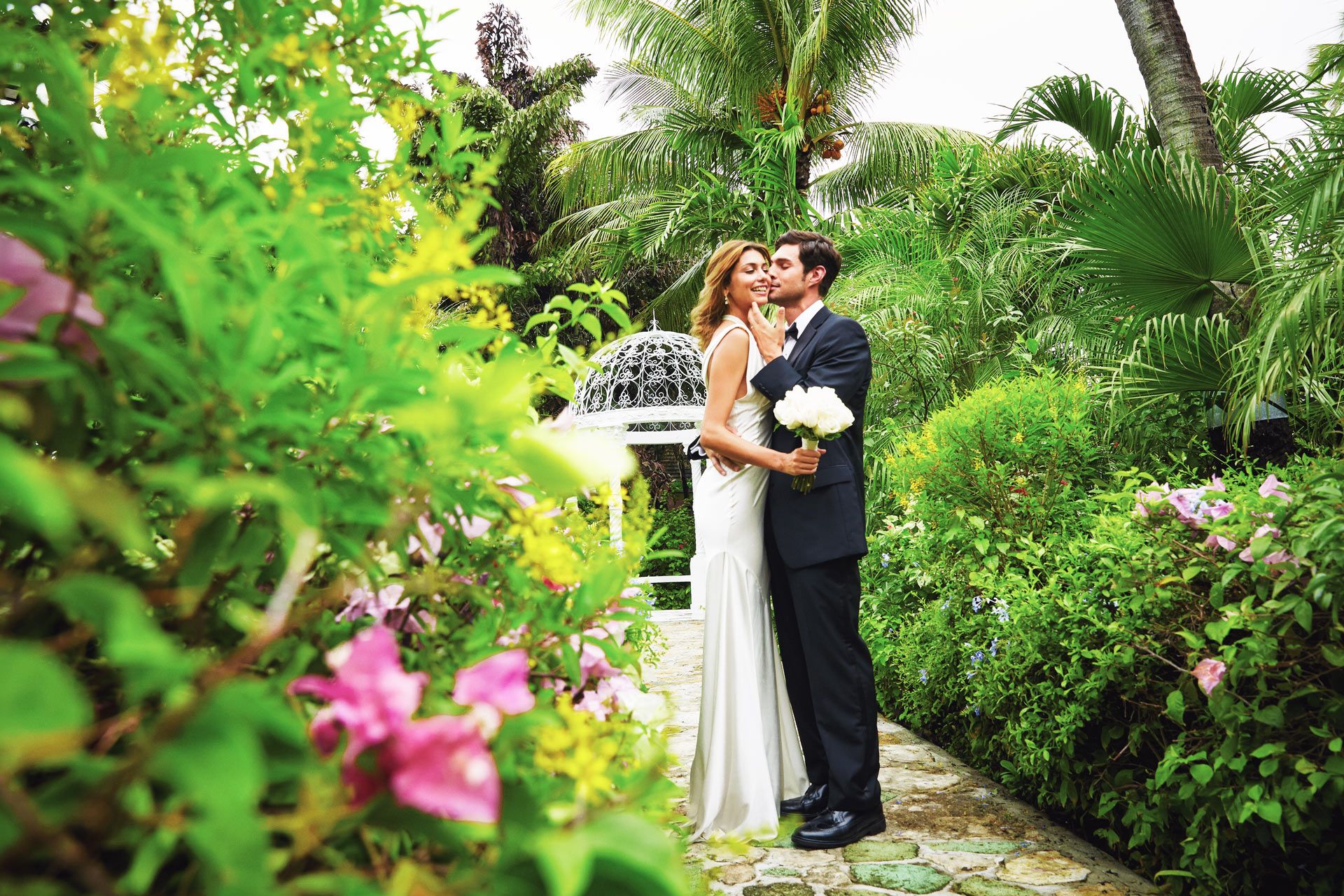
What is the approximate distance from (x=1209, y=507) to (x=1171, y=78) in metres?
3.41

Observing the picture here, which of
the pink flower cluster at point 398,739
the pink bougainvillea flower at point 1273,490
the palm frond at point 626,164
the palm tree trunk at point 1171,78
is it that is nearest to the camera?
the pink flower cluster at point 398,739

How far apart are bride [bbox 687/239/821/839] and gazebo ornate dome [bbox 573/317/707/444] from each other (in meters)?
7.31

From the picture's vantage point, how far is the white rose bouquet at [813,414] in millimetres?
2783

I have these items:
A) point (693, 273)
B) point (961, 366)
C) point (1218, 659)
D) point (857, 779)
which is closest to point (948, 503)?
point (857, 779)

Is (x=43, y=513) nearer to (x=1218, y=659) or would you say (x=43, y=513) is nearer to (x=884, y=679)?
(x=1218, y=659)

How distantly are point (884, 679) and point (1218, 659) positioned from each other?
2844 millimetres

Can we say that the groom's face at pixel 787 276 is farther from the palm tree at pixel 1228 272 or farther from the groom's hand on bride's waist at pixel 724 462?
the palm tree at pixel 1228 272

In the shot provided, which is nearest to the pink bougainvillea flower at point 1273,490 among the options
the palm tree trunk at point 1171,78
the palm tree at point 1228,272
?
the palm tree at point 1228,272

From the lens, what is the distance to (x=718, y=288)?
11.5 feet

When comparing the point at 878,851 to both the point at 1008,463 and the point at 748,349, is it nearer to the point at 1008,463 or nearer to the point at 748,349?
the point at 748,349

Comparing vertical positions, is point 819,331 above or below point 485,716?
above

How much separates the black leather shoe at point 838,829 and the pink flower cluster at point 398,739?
8.96 ft

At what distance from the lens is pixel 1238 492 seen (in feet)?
7.74

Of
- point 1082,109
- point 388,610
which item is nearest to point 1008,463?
point 1082,109
